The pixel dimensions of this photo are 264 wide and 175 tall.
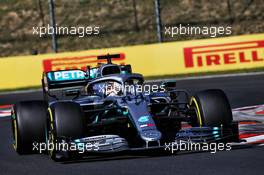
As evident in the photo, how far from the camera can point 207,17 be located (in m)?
37.7

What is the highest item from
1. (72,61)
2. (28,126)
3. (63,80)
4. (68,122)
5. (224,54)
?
(63,80)

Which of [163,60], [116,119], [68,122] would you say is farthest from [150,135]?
[163,60]

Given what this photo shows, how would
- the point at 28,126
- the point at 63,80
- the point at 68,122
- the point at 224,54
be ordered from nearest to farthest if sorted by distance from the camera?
the point at 68,122
the point at 28,126
the point at 63,80
the point at 224,54

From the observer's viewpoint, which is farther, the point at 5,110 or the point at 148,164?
the point at 5,110

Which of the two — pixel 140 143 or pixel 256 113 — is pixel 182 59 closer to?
pixel 256 113

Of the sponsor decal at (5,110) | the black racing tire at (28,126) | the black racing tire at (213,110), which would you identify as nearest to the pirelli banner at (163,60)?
the sponsor decal at (5,110)

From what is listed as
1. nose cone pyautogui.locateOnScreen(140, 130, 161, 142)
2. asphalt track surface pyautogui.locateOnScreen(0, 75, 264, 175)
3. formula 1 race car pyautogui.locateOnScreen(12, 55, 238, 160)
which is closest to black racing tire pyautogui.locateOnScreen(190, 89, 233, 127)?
formula 1 race car pyautogui.locateOnScreen(12, 55, 238, 160)

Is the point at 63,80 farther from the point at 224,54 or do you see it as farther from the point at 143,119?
the point at 224,54

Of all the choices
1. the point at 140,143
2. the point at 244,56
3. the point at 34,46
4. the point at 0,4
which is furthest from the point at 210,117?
the point at 0,4

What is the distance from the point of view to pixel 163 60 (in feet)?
91.8

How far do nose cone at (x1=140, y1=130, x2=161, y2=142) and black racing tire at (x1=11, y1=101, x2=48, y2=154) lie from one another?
1.97 meters

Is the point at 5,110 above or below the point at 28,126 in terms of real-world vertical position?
below

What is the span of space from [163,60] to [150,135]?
1678 cm

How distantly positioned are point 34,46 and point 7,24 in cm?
217
